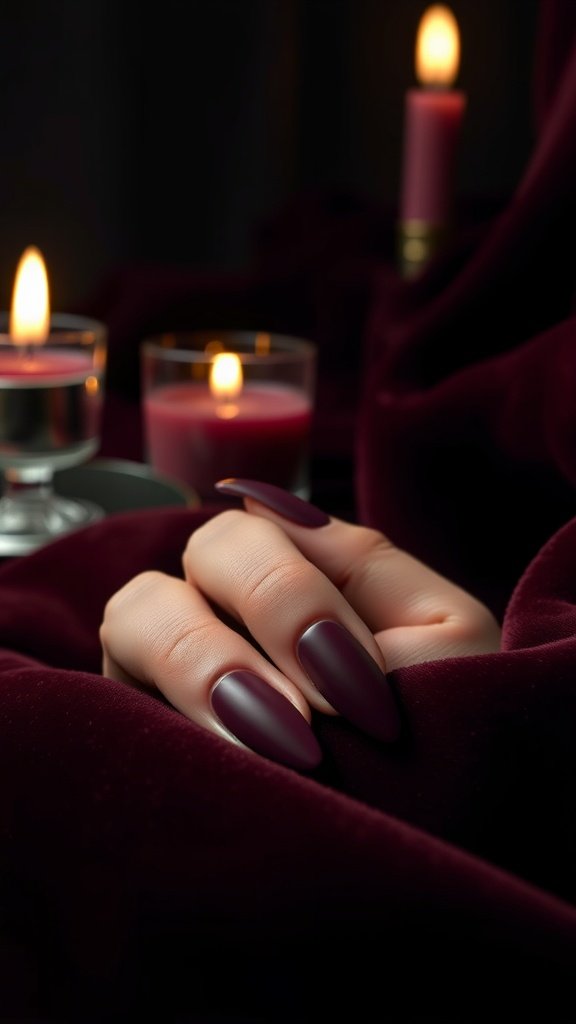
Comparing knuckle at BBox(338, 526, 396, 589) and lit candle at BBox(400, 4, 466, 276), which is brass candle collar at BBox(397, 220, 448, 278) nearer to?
lit candle at BBox(400, 4, 466, 276)

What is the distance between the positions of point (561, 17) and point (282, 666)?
68cm

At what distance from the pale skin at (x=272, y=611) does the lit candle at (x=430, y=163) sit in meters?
0.66

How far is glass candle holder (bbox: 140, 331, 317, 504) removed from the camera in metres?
0.88

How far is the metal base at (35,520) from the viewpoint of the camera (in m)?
0.82

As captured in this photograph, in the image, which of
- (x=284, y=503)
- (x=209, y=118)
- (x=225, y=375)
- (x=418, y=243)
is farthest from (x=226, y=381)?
(x=209, y=118)

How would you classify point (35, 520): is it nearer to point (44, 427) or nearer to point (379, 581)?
point (44, 427)

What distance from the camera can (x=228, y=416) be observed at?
0.88 meters

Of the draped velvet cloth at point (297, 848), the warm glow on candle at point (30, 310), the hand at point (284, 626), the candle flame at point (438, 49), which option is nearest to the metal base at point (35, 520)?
the warm glow on candle at point (30, 310)

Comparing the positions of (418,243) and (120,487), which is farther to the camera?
(418,243)

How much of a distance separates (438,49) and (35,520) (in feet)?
2.02

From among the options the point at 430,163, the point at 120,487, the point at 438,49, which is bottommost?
the point at 120,487

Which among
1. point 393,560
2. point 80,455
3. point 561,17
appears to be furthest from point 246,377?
point 393,560

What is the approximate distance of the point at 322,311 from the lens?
1205 millimetres

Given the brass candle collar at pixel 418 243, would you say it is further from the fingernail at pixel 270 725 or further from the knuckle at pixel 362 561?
the fingernail at pixel 270 725
